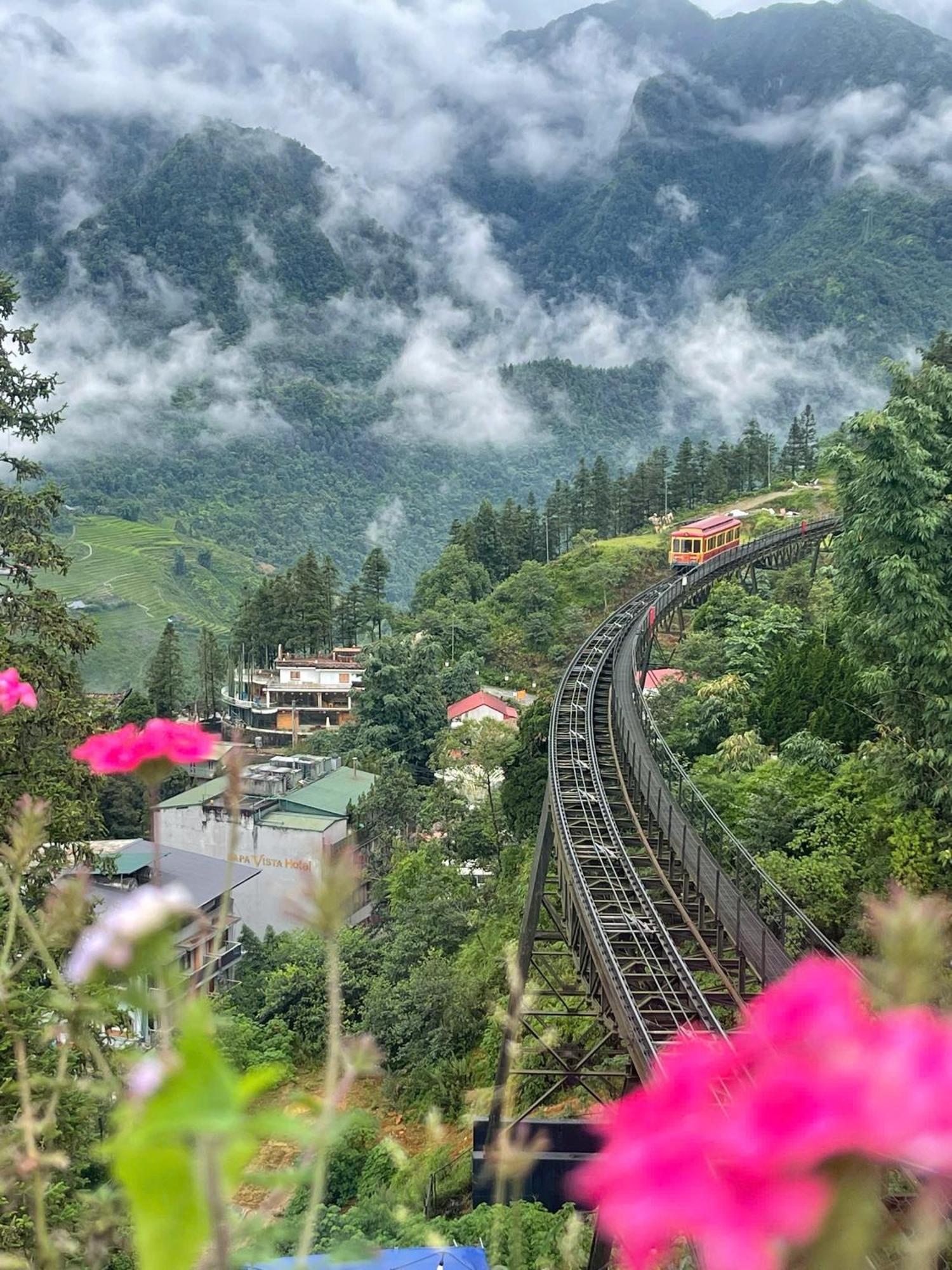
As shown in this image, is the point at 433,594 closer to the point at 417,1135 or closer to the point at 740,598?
the point at 740,598

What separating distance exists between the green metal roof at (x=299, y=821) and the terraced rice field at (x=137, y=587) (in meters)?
38.8

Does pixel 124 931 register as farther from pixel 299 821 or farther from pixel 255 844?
pixel 255 844

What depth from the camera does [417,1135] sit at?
634 inches

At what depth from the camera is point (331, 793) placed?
34.2m

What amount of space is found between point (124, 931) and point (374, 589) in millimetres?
58212

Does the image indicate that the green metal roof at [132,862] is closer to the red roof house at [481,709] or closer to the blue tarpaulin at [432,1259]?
the red roof house at [481,709]

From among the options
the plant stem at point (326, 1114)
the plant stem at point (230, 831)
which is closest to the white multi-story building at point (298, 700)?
the plant stem at point (230, 831)

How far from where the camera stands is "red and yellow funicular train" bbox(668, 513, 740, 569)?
160 ft

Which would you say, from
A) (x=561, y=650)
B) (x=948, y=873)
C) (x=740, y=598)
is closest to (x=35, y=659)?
(x=948, y=873)

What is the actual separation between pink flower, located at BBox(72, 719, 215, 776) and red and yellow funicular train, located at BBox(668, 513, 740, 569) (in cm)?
4765

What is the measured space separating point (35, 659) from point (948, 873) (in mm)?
11152

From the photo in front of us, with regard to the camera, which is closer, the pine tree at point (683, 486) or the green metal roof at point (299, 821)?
the green metal roof at point (299, 821)

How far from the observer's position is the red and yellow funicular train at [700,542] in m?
48.8

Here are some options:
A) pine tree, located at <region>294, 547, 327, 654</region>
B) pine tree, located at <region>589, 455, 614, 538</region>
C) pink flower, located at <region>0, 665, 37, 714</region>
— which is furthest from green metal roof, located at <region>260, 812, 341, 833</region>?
pine tree, located at <region>589, 455, 614, 538</region>
